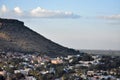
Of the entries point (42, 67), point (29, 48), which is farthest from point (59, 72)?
point (29, 48)

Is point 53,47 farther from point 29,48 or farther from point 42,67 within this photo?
point 42,67

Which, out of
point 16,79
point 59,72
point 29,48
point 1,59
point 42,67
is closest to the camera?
point 16,79

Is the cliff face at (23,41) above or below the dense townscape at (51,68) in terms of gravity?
above

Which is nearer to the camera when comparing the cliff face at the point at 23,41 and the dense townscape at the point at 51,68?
the dense townscape at the point at 51,68

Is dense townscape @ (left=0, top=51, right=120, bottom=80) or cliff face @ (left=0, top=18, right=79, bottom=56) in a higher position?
cliff face @ (left=0, top=18, right=79, bottom=56)

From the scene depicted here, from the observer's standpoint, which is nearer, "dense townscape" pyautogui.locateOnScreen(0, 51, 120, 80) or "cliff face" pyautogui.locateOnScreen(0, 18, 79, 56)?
"dense townscape" pyautogui.locateOnScreen(0, 51, 120, 80)
